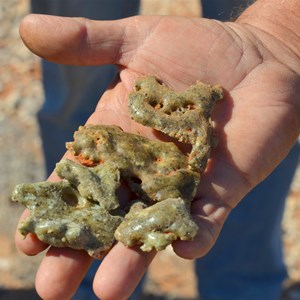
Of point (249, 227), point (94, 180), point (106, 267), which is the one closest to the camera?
point (106, 267)

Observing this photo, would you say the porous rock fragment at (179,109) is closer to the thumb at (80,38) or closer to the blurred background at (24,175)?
the thumb at (80,38)

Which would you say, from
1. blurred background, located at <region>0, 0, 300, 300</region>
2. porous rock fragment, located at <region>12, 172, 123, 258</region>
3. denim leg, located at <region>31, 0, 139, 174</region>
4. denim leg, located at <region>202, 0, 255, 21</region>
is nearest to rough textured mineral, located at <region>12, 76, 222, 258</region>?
porous rock fragment, located at <region>12, 172, 123, 258</region>

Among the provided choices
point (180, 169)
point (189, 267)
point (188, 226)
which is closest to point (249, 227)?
point (189, 267)

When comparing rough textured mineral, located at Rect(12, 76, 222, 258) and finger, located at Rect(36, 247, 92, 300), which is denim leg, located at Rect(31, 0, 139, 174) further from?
finger, located at Rect(36, 247, 92, 300)

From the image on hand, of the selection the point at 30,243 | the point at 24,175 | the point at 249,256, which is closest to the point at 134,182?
the point at 30,243

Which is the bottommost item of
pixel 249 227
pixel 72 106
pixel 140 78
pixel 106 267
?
pixel 249 227

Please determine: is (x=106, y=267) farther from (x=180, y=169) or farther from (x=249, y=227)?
(x=249, y=227)

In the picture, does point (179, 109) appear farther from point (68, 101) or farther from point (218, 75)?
point (68, 101)

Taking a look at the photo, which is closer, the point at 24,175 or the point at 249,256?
the point at 249,256
